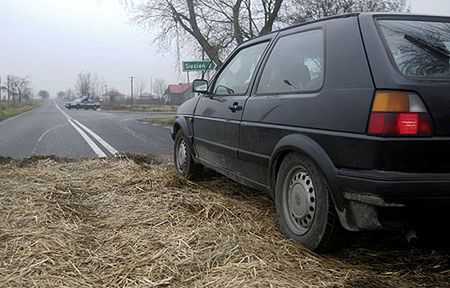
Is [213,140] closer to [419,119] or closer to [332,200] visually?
[332,200]

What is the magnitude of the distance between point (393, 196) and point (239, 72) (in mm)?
2459

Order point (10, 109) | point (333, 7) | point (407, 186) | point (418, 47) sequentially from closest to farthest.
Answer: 1. point (407, 186)
2. point (418, 47)
3. point (333, 7)
4. point (10, 109)

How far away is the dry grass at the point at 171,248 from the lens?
8.96ft

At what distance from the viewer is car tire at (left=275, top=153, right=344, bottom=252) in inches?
119

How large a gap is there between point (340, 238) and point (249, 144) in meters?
1.19

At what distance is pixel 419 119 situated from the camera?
103 inches

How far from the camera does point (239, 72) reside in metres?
4.66

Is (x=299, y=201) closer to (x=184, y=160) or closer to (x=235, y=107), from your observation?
(x=235, y=107)

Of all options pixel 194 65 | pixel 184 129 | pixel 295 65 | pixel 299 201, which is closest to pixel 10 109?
pixel 194 65

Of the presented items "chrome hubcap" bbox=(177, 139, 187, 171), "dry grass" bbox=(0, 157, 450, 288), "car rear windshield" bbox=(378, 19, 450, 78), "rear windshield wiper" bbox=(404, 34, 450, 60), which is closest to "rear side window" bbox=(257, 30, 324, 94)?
"car rear windshield" bbox=(378, 19, 450, 78)

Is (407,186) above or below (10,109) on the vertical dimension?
above

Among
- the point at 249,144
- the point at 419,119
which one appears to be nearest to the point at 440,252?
the point at 419,119

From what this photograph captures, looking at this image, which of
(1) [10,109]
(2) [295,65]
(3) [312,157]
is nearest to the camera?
(3) [312,157]

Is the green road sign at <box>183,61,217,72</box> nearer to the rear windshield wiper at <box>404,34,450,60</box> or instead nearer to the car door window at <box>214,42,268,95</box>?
the car door window at <box>214,42,268,95</box>
